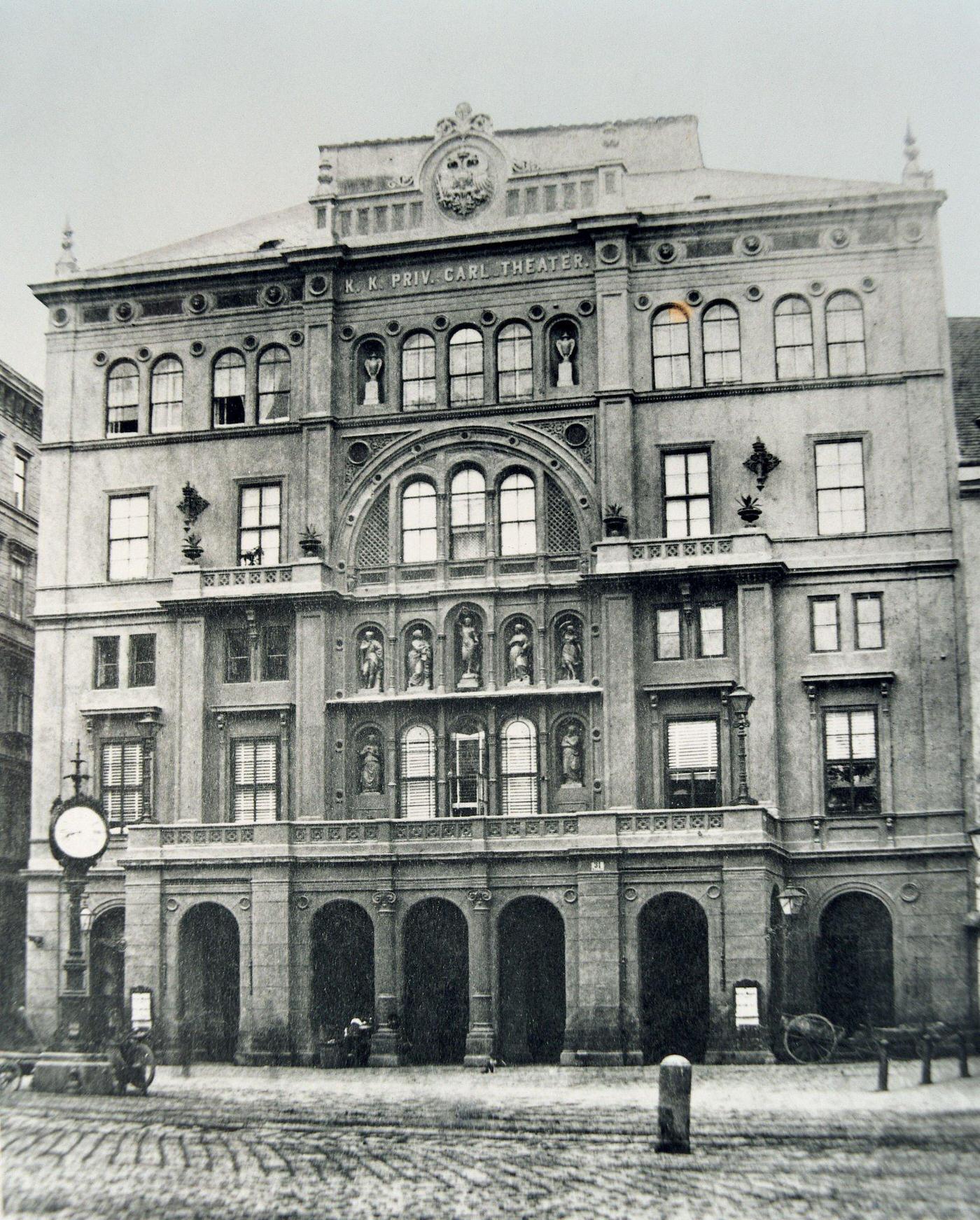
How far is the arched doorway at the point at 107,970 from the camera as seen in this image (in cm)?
3030

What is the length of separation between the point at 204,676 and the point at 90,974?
603cm

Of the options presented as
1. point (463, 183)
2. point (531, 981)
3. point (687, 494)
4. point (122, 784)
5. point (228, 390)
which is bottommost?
point (531, 981)

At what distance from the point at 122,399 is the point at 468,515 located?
7.16 m

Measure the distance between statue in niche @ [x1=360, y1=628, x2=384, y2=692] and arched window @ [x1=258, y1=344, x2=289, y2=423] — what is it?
4.57m

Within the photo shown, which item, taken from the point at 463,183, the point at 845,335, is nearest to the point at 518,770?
the point at 845,335

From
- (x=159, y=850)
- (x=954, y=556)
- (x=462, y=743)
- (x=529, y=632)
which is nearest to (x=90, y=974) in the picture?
(x=159, y=850)

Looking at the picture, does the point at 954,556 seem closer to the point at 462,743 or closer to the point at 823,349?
the point at 823,349

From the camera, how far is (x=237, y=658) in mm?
33344

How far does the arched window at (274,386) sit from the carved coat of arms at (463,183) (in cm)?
444

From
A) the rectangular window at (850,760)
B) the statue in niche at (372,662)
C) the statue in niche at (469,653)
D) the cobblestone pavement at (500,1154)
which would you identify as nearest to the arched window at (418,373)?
the statue in niche at (469,653)

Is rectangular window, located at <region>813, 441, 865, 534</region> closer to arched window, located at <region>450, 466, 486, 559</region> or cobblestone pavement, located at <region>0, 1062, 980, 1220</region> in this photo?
arched window, located at <region>450, 466, 486, 559</region>

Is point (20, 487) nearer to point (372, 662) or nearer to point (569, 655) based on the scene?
point (372, 662)

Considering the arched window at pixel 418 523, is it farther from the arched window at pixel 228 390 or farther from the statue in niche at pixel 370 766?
the arched window at pixel 228 390

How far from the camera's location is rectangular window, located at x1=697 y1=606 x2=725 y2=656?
111 ft
